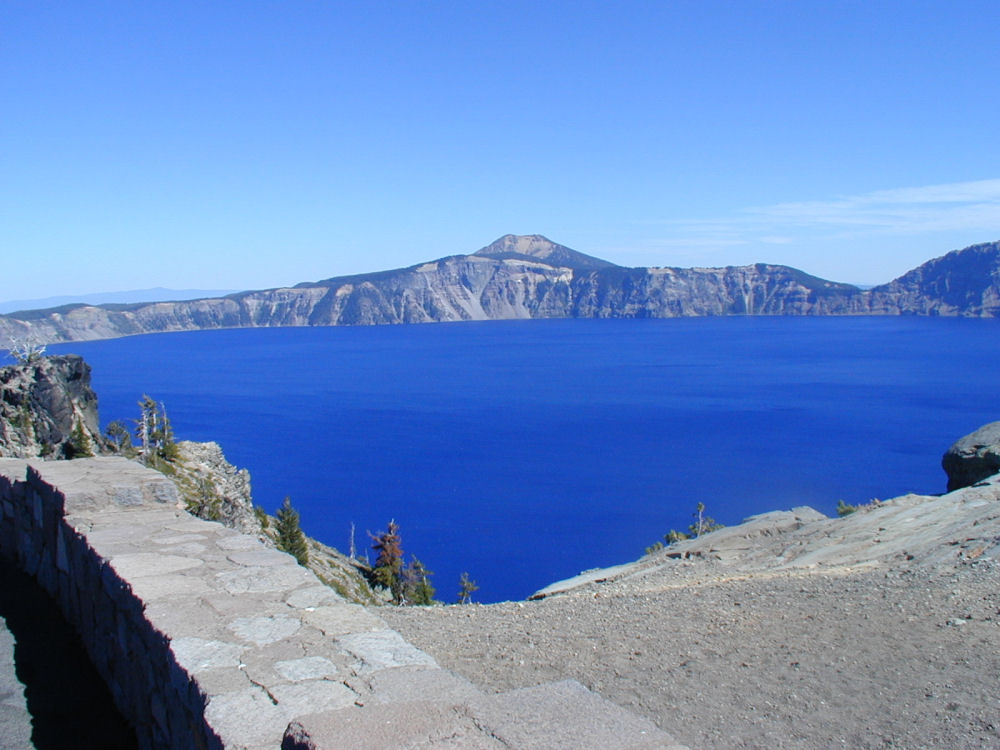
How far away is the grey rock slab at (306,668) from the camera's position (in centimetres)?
347

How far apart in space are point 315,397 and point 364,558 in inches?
2303

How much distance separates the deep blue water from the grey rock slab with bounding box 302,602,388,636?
130ft

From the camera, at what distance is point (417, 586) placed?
39.5m

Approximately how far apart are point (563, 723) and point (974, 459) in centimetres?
2126

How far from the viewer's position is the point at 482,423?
86875 millimetres

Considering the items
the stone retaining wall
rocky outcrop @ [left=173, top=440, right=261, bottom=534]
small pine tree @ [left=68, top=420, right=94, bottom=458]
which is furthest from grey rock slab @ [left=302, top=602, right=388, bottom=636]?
small pine tree @ [left=68, top=420, right=94, bottom=458]

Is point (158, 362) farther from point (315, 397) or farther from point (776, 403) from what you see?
point (776, 403)

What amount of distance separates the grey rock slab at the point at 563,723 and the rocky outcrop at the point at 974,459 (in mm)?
20200

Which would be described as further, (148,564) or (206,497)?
(206,497)

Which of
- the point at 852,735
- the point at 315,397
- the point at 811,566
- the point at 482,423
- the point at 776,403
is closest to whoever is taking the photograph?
the point at 852,735

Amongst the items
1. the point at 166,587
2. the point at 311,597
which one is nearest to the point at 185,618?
the point at 166,587

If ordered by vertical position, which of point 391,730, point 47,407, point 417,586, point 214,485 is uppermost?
point 391,730

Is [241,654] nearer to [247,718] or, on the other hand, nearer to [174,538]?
[247,718]

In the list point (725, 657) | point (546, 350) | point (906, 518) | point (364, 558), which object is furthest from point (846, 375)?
point (725, 657)
